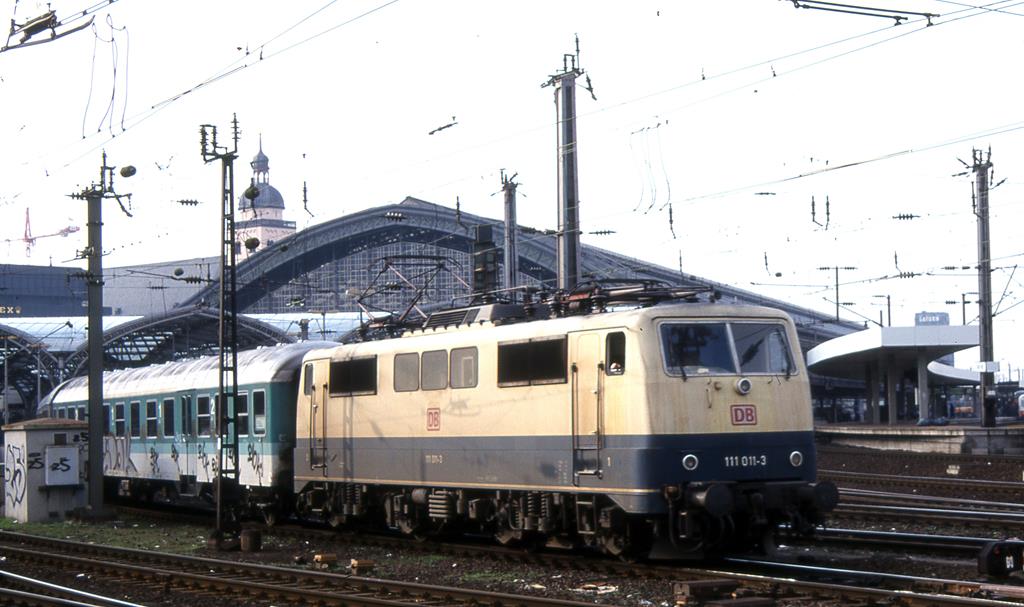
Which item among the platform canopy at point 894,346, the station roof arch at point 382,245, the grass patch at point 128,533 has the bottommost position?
the grass patch at point 128,533

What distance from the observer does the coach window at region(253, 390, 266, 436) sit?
28.4m

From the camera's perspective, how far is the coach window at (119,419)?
37.2 m

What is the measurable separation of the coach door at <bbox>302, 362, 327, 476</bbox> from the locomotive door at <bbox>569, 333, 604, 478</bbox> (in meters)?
8.05

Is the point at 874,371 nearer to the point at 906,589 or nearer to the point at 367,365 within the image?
the point at 367,365

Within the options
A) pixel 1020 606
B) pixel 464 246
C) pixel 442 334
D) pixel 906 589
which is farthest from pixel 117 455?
pixel 464 246

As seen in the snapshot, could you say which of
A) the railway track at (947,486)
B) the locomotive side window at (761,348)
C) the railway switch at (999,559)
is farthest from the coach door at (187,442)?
the railway switch at (999,559)

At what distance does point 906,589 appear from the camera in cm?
1588

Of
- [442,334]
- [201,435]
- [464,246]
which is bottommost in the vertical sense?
[201,435]

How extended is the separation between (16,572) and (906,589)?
46.2ft

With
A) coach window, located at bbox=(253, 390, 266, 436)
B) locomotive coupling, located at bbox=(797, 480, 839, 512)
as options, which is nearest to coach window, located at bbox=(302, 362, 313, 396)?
coach window, located at bbox=(253, 390, 266, 436)

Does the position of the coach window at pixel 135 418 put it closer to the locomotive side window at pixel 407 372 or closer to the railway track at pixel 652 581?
the railway track at pixel 652 581

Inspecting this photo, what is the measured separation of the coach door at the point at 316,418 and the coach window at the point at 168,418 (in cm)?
815

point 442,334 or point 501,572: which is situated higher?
point 442,334

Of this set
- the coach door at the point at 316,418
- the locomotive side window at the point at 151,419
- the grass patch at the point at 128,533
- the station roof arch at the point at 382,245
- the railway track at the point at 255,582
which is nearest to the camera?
the railway track at the point at 255,582
